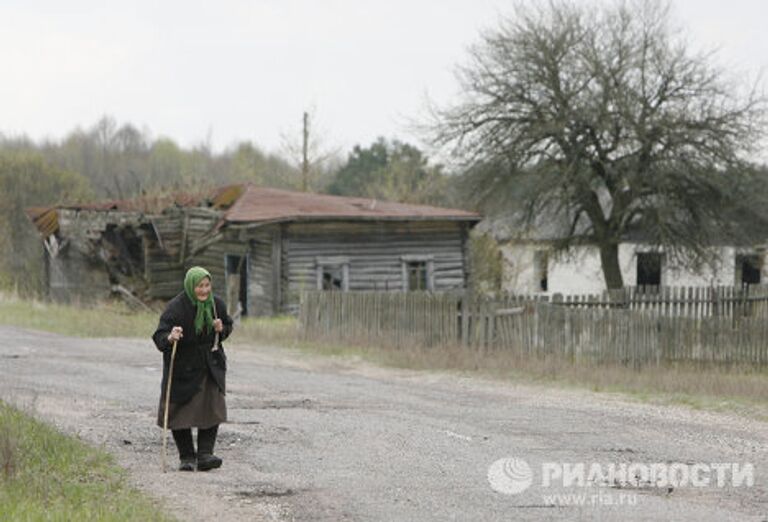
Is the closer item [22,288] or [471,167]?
[471,167]

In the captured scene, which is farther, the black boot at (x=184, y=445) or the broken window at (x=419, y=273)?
the broken window at (x=419, y=273)

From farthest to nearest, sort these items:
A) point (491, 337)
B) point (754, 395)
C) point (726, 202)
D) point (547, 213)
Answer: point (547, 213)
point (726, 202)
point (491, 337)
point (754, 395)

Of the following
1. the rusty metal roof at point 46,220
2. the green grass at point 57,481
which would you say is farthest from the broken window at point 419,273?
the green grass at point 57,481

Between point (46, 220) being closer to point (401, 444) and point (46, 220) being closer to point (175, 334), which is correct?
point (401, 444)

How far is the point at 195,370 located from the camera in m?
9.26

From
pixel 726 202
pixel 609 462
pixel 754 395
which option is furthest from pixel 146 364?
pixel 726 202

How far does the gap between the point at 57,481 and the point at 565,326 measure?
505 inches

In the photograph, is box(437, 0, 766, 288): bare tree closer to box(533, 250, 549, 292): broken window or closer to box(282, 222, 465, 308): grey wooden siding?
box(282, 222, 465, 308): grey wooden siding

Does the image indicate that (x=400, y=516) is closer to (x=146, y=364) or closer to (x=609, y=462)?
(x=609, y=462)

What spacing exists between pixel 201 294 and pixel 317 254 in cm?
2531

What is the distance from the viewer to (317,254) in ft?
113

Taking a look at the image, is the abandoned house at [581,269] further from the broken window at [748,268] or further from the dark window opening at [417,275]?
the dark window opening at [417,275]

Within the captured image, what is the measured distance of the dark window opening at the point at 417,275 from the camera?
3647cm

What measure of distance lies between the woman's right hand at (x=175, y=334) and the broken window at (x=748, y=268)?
37.1m
